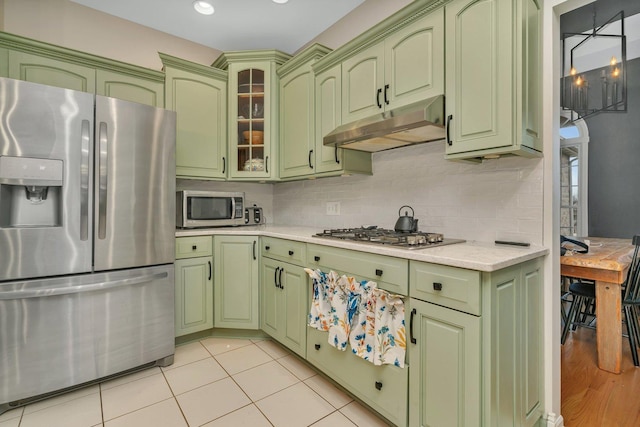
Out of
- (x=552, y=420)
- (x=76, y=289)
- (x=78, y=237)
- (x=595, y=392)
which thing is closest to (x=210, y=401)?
(x=76, y=289)

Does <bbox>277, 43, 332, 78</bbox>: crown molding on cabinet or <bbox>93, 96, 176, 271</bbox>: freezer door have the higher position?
<bbox>277, 43, 332, 78</bbox>: crown molding on cabinet

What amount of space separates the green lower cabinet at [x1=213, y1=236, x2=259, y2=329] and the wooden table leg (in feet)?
8.46

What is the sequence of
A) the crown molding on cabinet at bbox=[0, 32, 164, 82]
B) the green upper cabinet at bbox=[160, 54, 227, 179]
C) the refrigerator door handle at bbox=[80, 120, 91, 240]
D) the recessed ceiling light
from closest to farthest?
1. the refrigerator door handle at bbox=[80, 120, 91, 240]
2. the crown molding on cabinet at bbox=[0, 32, 164, 82]
3. the recessed ceiling light
4. the green upper cabinet at bbox=[160, 54, 227, 179]

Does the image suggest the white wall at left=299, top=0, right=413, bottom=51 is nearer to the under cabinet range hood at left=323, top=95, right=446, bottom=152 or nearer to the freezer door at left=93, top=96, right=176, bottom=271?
the under cabinet range hood at left=323, top=95, right=446, bottom=152

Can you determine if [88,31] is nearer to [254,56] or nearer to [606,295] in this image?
[254,56]

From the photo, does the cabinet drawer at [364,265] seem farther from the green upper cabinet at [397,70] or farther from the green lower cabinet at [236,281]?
the green upper cabinet at [397,70]

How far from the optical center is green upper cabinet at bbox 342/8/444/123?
170cm

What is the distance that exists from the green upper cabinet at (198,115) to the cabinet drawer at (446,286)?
2.17 metres

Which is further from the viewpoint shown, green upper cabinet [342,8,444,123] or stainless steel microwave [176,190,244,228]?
stainless steel microwave [176,190,244,228]

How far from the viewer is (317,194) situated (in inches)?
118

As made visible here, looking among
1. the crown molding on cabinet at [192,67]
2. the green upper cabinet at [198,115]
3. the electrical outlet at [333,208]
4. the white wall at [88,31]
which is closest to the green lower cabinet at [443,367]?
the electrical outlet at [333,208]

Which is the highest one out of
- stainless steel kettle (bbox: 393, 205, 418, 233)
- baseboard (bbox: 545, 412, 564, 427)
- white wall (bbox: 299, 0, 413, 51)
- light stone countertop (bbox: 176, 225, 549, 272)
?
white wall (bbox: 299, 0, 413, 51)

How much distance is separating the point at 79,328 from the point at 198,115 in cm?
187

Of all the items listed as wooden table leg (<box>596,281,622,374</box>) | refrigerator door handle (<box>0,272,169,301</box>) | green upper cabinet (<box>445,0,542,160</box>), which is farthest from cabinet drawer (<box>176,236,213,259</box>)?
wooden table leg (<box>596,281,622,374</box>)
